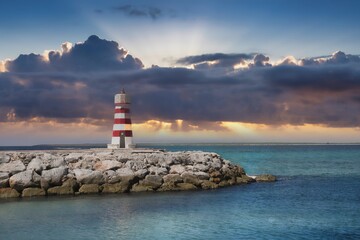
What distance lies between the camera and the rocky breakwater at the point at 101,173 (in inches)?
1027

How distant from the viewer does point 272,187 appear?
32.8 metres

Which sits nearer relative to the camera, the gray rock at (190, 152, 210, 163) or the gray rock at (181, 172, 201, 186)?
the gray rock at (181, 172, 201, 186)

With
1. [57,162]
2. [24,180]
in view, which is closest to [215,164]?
[57,162]

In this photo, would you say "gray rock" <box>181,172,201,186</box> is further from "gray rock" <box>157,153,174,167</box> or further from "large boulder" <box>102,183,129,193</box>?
"large boulder" <box>102,183,129,193</box>

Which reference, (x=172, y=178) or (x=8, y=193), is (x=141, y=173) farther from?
(x=8, y=193)

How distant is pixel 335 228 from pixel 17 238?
12338mm

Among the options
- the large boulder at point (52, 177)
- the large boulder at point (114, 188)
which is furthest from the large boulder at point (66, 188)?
the large boulder at point (114, 188)

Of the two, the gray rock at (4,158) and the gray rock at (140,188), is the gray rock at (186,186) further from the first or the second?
the gray rock at (4,158)

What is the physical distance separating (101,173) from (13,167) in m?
4.87

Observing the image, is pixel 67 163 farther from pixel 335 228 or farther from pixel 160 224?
pixel 335 228

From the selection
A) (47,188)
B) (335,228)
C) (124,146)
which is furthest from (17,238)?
(124,146)

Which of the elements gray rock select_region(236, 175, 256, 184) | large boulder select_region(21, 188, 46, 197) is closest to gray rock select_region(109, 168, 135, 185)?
large boulder select_region(21, 188, 46, 197)

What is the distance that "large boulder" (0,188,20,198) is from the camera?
1003 inches

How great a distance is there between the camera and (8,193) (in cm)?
2555
